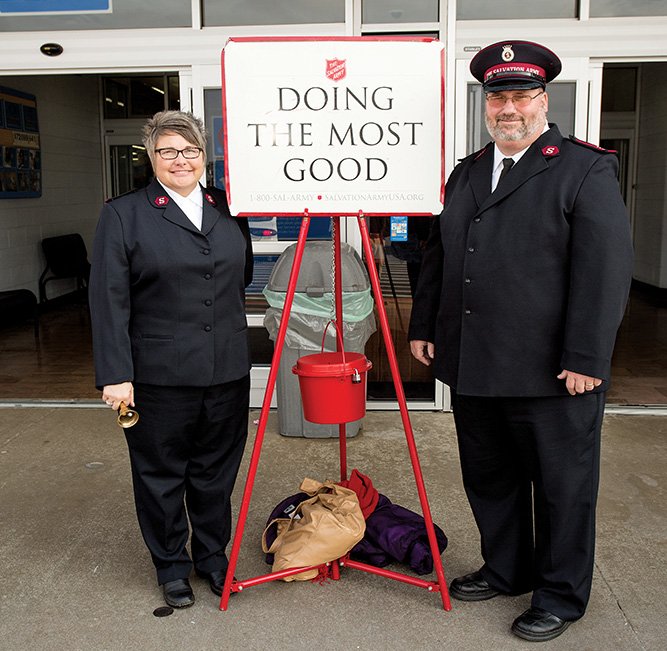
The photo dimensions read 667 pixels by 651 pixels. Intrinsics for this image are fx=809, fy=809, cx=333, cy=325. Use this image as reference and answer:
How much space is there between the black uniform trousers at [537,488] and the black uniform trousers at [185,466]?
797 millimetres

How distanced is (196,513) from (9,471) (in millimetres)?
1631

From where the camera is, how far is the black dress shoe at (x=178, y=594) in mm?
2707

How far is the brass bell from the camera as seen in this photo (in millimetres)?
2486

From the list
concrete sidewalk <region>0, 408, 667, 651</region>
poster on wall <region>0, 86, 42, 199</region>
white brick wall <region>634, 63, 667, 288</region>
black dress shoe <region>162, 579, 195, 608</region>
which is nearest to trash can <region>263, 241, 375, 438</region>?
concrete sidewalk <region>0, 408, 667, 651</region>

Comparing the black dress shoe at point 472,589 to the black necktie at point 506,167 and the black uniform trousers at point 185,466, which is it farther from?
the black necktie at point 506,167

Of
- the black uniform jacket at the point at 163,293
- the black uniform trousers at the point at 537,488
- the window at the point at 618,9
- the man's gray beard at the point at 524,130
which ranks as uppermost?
the window at the point at 618,9

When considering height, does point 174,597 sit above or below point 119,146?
below

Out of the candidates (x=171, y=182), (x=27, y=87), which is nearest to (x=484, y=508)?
(x=171, y=182)

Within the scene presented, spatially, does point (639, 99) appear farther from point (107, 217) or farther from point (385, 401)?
point (107, 217)

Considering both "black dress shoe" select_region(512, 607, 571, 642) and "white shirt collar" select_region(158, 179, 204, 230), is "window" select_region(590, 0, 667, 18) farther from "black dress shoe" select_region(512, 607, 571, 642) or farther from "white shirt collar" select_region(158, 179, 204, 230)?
"black dress shoe" select_region(512, 607, 571, 642)

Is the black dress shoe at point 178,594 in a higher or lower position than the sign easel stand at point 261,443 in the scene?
lower

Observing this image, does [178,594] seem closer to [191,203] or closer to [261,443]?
[261,443]

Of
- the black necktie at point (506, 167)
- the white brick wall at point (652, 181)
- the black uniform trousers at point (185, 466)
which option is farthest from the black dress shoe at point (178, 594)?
the white brick wall at point (652, 181)

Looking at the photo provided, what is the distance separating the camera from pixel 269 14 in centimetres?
469
